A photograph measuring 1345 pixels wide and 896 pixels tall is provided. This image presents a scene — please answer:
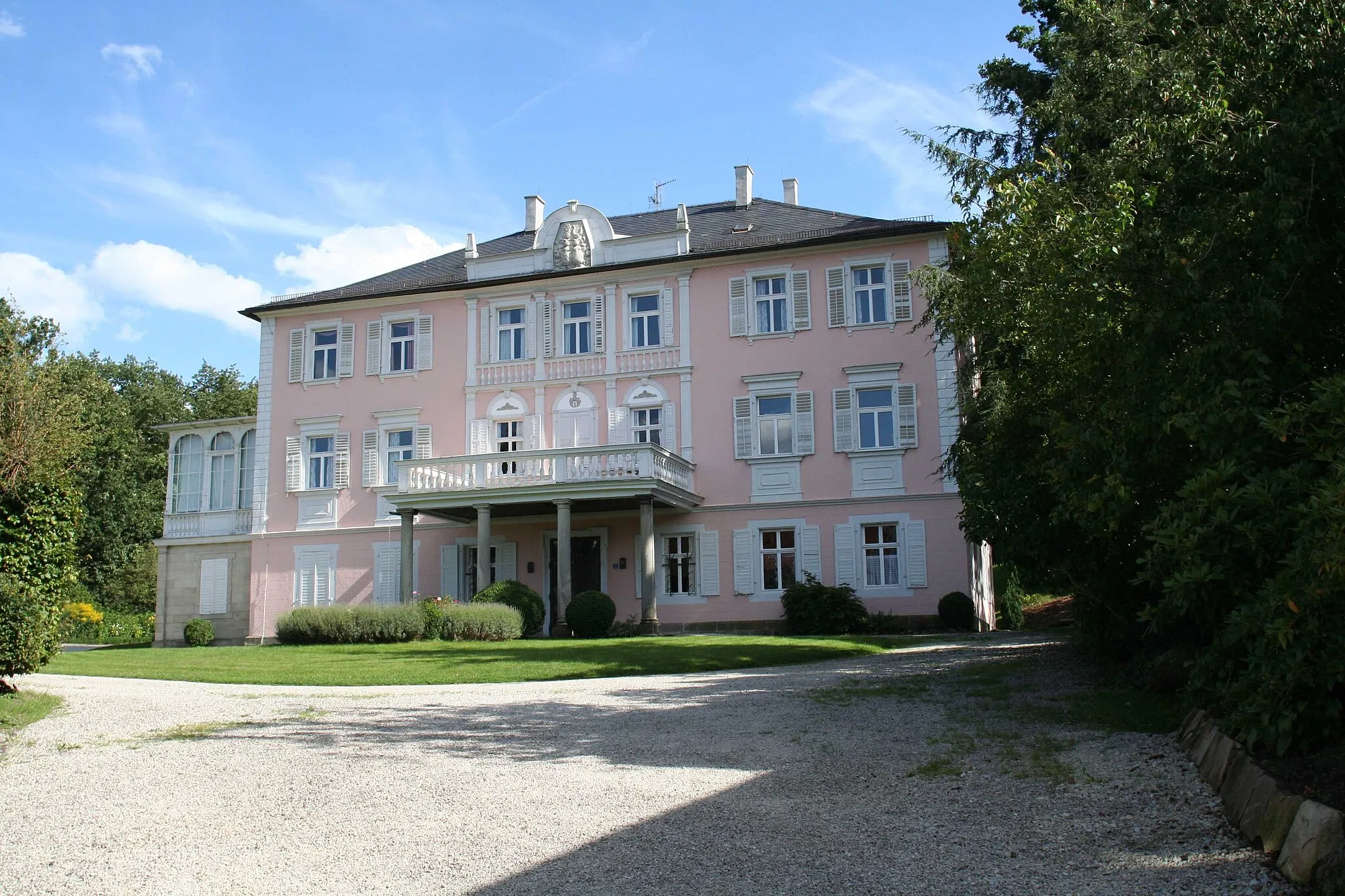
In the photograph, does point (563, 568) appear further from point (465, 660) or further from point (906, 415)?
point (906, 415)

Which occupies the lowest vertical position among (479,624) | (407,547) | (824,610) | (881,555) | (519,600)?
(479,624)

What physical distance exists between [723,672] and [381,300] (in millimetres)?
18673

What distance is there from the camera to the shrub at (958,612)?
2431 cm

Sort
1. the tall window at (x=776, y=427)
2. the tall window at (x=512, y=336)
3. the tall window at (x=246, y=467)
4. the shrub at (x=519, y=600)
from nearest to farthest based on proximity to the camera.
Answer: the shrub at (x=519, y=600) < the tall window at (x=776, y=427) < the tall window at (x=512, y=336) < the tall window at (x=246, y=467)

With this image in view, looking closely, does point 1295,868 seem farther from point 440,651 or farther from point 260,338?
point 260,338

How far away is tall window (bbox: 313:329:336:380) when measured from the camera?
30.3 metres

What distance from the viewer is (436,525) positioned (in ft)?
93.5

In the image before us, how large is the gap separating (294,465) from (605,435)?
27.9 feet

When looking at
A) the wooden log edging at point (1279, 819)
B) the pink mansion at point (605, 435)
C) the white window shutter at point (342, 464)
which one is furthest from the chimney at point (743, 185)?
the wooden log edging at point (1279, 819)

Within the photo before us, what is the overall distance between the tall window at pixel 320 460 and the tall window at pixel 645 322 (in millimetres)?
8409

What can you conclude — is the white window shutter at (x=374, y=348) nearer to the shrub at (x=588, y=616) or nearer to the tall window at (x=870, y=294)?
the shrub at (x=588, y=616)

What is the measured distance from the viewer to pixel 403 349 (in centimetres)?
2984

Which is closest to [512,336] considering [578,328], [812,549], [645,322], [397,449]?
[578,328]

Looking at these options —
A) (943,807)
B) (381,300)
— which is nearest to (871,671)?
(943,807)
